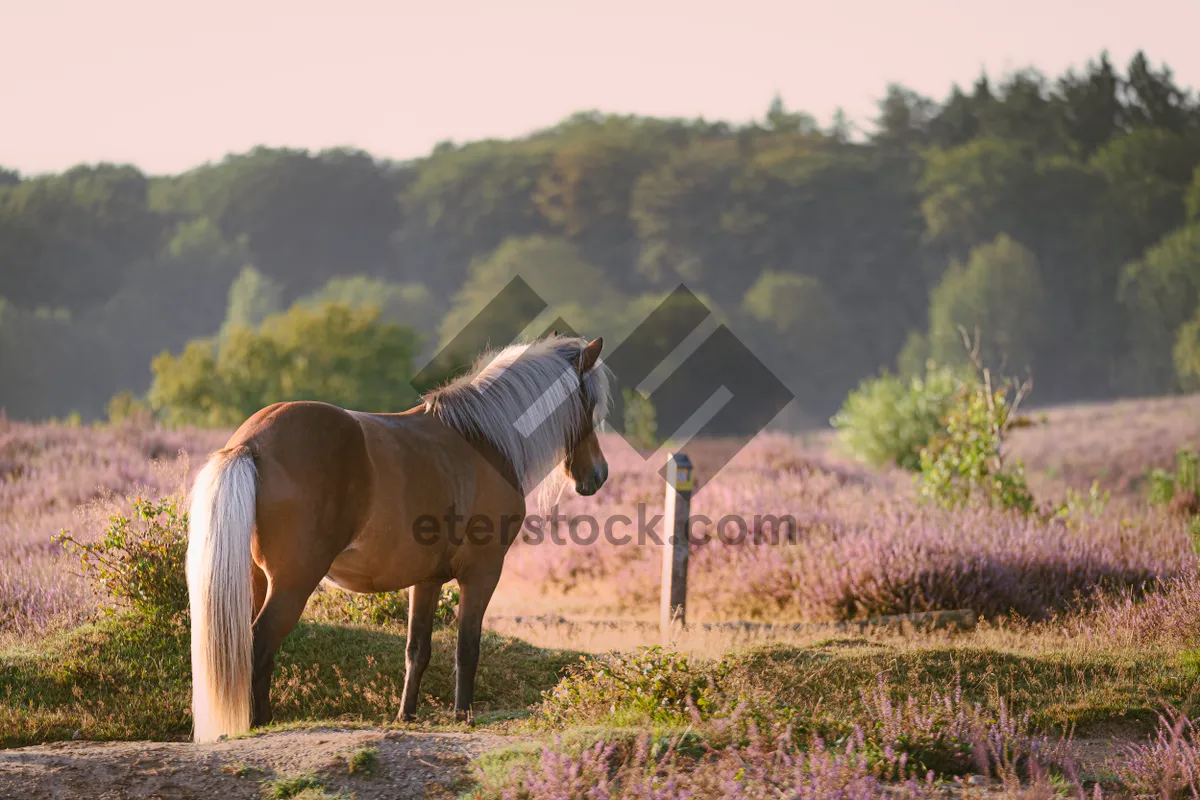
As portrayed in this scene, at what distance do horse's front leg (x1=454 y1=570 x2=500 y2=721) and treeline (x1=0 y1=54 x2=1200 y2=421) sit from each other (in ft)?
163

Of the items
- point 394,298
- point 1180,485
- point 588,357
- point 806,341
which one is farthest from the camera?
point 394,298

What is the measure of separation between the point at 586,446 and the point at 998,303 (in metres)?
56.2

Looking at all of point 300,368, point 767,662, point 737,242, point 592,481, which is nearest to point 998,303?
point 737,242

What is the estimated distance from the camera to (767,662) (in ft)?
22.4

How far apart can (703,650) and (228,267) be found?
66734mm

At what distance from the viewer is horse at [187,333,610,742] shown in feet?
15.8

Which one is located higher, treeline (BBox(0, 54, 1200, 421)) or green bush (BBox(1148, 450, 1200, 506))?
treeline (BBox(0, 54, 1200, 421))

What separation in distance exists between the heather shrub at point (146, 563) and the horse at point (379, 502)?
6.04 ft

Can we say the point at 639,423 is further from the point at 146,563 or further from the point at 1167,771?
the point at 1167,771

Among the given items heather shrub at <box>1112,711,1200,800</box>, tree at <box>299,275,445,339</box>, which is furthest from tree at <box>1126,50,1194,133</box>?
heather shrub at <box>1112,711,1200,800</box>

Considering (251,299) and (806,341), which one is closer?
(251,299)

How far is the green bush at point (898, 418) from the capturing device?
719 inches

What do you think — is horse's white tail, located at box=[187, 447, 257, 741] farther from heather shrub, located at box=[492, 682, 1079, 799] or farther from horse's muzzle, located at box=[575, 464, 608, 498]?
horse's muzzle, located at box=[575, 464, 608, 498]

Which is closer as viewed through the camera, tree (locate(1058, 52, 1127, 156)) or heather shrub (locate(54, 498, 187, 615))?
heather shrub (locate(54, 498, 187, 615))
